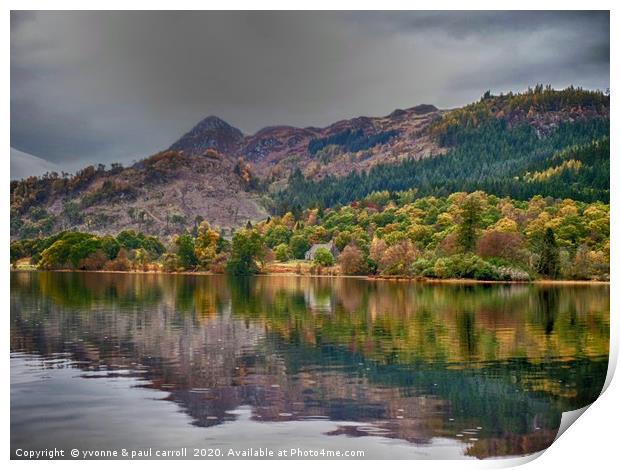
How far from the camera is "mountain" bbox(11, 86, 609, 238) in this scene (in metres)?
21.8

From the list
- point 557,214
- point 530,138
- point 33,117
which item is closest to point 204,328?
point 33,117

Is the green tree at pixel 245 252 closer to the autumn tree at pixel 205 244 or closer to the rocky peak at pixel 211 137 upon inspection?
the autumn tree at pixel 205 244

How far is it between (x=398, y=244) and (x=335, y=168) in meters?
7.44

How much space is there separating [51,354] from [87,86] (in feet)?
13.0

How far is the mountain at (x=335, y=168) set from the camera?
21.8 m

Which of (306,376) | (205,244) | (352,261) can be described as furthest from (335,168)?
(306,376)

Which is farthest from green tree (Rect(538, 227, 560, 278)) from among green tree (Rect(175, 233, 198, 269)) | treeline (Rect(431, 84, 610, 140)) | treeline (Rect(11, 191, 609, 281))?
green tree (Rect(175, 233, 198, 269))

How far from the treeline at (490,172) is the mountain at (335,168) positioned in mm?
79

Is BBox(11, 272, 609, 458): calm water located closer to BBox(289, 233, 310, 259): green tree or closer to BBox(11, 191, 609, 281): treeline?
BBox(11, 191, 609, 281): treeline

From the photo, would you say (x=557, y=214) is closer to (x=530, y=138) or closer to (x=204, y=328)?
(x=204, y=328)

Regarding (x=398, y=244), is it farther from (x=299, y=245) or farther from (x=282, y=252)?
(x=282, y=252)

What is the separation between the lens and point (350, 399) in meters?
8.84

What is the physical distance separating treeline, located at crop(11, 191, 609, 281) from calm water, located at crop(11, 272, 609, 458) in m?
6.81

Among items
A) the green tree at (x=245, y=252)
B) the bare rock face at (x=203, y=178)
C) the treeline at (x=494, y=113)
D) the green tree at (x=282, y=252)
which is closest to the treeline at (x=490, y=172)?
the treeline at (x=494, y=113)
